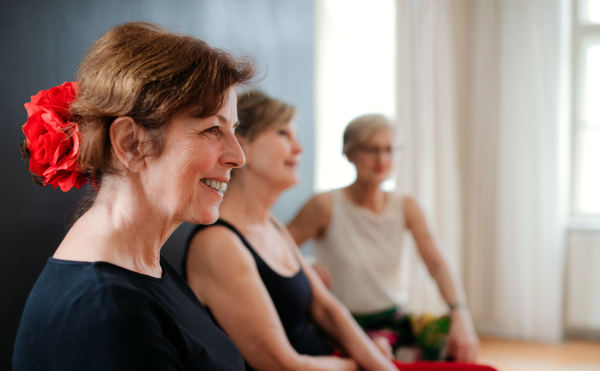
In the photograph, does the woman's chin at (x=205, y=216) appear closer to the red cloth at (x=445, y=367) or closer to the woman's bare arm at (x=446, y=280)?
the red cloth at (x=445, y=367)

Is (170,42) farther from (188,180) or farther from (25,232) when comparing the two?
(25,232)

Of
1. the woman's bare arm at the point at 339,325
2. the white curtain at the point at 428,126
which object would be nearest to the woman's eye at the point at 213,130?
the woman's bare arm at the point at 339,325

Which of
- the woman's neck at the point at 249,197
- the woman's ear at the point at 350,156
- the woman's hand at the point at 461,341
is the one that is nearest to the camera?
the woman's neck at the point at 249,197

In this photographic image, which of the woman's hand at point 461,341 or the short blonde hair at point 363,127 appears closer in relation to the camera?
the woman's hand at point 461,341

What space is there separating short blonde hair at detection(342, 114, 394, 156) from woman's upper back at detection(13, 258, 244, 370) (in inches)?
57.6

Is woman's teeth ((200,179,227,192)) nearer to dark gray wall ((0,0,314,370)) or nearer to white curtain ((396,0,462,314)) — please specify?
dark gray wall ((0,0,314,370))

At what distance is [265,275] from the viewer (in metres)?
1.35

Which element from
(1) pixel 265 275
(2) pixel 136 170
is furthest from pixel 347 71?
(2) pixel 136 170

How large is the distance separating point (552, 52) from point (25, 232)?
3.52 m

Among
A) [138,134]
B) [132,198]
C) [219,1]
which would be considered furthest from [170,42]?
[219,1]

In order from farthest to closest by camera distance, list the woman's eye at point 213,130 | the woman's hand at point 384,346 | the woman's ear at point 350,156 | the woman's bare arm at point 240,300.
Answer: the woman's ear at point 350,156
the woman's hand at point 384,346
the woman's bare arm at point 240,300
the woman's eye at point 213,130

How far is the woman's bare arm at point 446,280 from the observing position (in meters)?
1.86

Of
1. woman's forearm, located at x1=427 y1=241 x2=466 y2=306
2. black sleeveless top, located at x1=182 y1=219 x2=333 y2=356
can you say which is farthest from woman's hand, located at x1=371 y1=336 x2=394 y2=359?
woman's forearm, located at x1=427 y1=241 x2=466 y2=306

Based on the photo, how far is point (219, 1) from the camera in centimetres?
184
